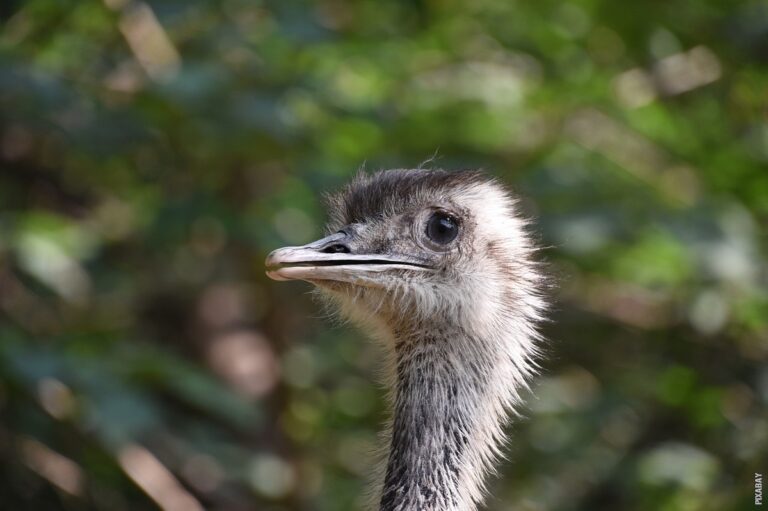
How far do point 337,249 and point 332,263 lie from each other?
0.39ft

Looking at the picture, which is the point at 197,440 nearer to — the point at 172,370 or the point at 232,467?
the point at 232,467

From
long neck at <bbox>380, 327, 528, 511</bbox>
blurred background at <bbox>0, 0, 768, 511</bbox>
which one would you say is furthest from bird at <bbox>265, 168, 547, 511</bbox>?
blurred background at <bbox>0, 0, 768, 511</bbox>

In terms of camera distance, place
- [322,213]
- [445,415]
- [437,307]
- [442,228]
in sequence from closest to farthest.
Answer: [445,415] < [437,307] < [442,228] < [322,213]

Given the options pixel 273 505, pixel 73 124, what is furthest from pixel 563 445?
pixel 73 124

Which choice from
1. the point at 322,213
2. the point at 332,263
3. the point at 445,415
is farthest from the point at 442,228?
the point at 322,213

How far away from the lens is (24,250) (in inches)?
199

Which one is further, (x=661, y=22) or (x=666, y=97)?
(x=666, y=97)

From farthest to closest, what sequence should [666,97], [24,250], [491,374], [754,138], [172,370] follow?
[666,97] → [754,138] → [24,250] → [172,370] → [491,374]

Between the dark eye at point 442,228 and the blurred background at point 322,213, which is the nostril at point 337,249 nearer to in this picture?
the dark eye at point 442,228

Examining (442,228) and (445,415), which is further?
(442,228)

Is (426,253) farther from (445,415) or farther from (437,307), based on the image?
(445,415)

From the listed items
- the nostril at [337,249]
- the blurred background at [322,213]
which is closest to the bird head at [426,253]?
the nostril at [337,249]

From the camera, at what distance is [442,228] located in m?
3.54

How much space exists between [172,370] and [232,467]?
1231mm
